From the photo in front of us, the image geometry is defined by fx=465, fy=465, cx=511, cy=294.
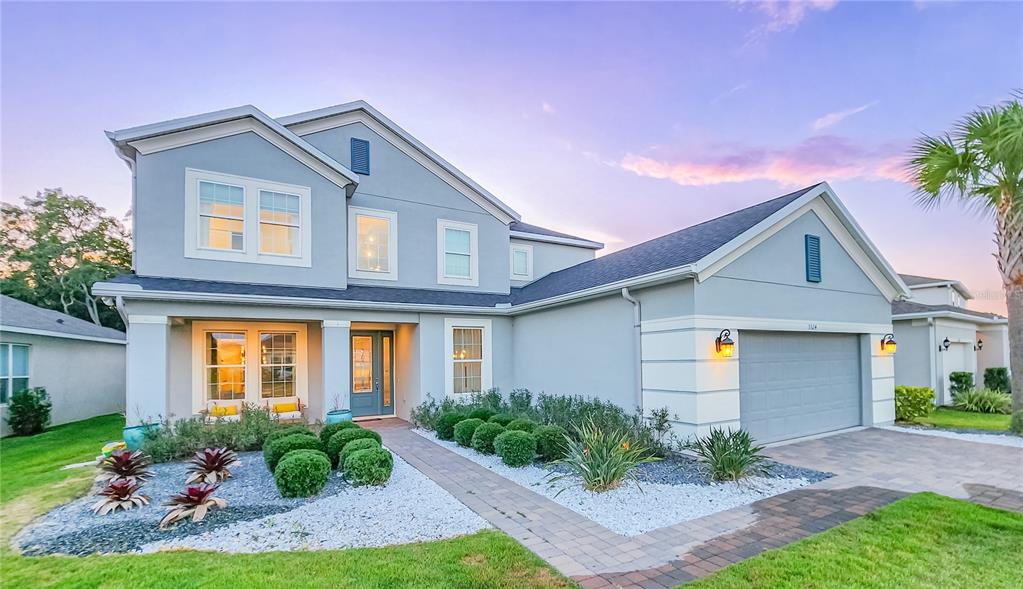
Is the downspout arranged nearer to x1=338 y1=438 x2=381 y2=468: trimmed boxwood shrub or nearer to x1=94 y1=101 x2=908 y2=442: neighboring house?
x1=94 y1=101 x2=908 y2=442: neighboring house

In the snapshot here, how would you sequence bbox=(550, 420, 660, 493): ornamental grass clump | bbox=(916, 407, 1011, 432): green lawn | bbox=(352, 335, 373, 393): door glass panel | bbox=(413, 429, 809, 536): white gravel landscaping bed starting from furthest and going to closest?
bbox=(352, 335, 373, 393): door glass panel, bbox=(916, 407, 1011, 432): green lawn, bbox=(550, 420, 660, 493): ornamental grass clump, bbox=(413, 429, 809, 536): white gravel landscaping bed

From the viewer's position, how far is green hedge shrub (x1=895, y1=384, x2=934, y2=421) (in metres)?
11.2

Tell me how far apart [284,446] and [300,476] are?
1.17m

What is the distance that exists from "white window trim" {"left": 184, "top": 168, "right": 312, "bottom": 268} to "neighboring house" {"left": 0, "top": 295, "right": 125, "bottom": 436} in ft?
20.1

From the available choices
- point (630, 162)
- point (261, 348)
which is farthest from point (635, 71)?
point (261, 348)

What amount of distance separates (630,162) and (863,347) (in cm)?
865

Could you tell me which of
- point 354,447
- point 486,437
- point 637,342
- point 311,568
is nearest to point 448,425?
point 486,437

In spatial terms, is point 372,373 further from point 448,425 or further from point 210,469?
point 210,469

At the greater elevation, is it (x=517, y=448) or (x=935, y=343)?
(x=935, y=343)

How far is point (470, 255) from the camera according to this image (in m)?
13.7

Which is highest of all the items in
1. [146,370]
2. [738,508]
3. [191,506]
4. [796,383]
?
[146,370]

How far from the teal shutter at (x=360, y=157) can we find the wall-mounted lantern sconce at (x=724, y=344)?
9.63 m

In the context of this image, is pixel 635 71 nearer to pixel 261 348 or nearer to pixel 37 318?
pixel 261 348

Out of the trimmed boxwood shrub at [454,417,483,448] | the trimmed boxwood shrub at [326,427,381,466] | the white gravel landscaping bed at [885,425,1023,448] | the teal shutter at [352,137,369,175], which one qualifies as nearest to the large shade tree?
the teal shutter at [352,137,369,175]
